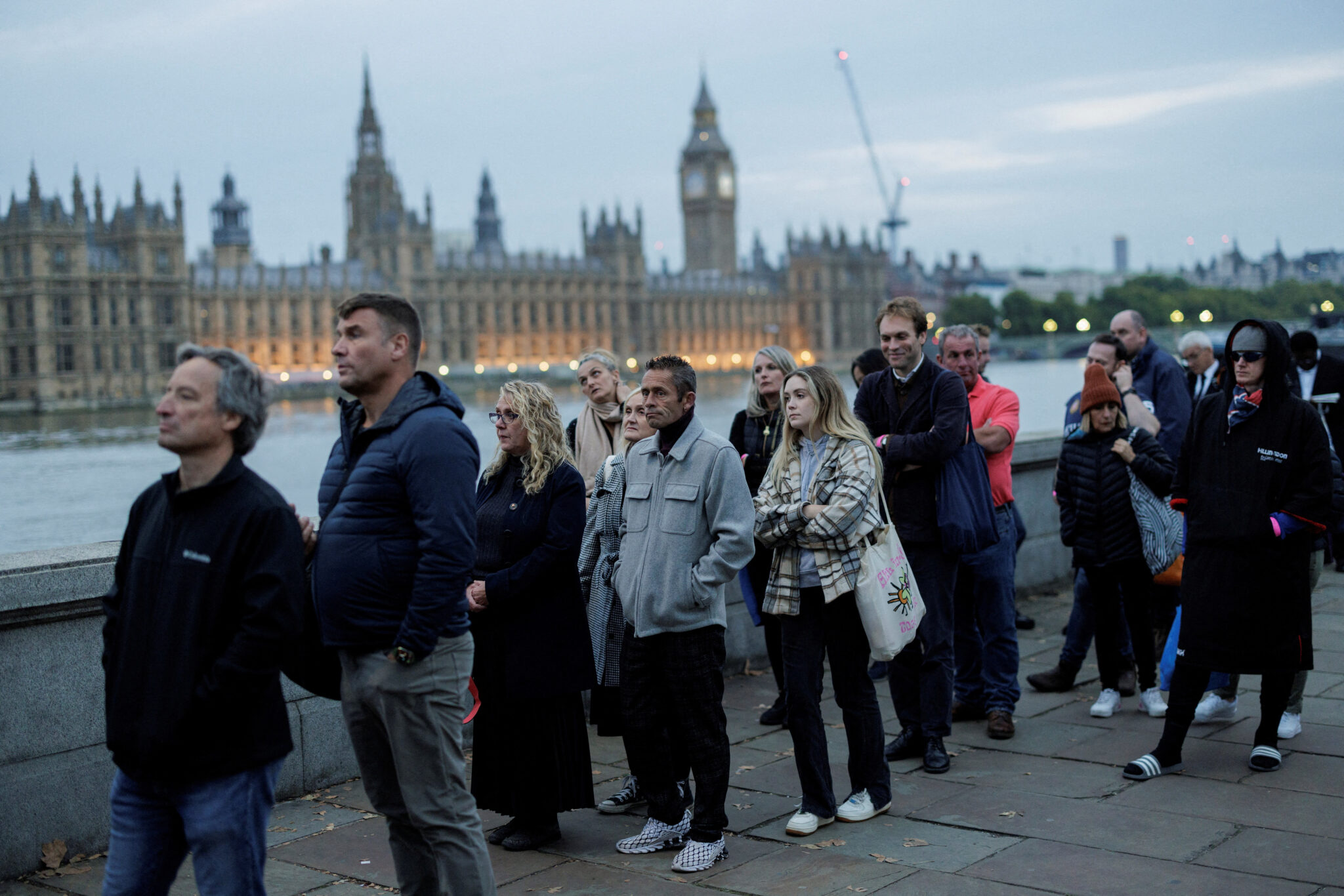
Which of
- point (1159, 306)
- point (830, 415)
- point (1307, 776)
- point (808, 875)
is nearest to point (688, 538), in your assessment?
point (830, 415)

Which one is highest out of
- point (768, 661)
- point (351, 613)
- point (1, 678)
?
point (351, 613)

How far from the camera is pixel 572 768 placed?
4.16 meters

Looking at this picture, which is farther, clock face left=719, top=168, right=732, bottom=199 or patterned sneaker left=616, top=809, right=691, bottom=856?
clock face left=719, top=168, right=732, bottom=199

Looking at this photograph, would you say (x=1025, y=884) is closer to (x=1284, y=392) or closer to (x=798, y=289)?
(x=1284, y=392)

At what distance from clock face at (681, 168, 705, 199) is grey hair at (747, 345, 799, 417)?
13059 centimetres

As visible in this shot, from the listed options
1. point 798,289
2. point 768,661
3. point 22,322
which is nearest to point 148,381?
point 22,322

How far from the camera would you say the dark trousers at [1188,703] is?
468cm

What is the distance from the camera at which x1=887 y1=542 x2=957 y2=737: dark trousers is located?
193 inches

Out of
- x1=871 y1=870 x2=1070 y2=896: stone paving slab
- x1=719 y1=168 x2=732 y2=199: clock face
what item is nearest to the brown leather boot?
x1=871 y1=870 x2=1070 y2=896: stone paving slab

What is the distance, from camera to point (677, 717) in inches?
158

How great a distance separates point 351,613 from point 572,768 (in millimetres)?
1469

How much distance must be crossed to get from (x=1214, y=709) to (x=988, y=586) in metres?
1.02

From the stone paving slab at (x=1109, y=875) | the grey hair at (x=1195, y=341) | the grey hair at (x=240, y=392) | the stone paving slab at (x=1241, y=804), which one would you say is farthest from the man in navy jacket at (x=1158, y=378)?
the grey hair at (x=240, y=392)

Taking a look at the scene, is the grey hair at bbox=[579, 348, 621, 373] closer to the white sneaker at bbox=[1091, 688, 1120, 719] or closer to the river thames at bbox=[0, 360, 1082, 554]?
the river thames at bbox=[0, 360, 1082, 554]
